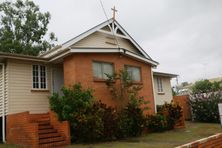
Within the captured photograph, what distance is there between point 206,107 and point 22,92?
14571 millimetres

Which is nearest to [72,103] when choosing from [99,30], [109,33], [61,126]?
[61,126]

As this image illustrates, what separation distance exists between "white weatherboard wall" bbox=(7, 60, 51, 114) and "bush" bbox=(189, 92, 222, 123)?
42.4 feet

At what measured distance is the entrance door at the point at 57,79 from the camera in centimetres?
1554

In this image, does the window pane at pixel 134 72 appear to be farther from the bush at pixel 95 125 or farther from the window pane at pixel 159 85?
the window pane at pixel 159 85

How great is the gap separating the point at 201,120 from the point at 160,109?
6.18m

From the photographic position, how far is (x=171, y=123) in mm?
17172

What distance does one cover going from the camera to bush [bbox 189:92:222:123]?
20.7m

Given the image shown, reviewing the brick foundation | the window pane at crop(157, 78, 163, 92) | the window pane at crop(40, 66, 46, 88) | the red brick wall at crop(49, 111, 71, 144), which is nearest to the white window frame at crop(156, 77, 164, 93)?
the window pane at crop(157, 78, 163, 92)

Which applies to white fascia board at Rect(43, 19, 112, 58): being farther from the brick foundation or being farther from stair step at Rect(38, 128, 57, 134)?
stair step at Rect(38, 128, 57, 134)

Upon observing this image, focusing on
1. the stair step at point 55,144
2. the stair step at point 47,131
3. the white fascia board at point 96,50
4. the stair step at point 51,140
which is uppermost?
the white fascia board at point 96,50

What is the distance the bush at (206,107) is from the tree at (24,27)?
17904 mm

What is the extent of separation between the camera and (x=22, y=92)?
1392cm

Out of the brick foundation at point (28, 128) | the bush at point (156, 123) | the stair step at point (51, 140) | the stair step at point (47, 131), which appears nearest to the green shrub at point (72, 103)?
the brick foundation at point (28, 128)

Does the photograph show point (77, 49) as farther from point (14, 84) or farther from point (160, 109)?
point (160, 109)
